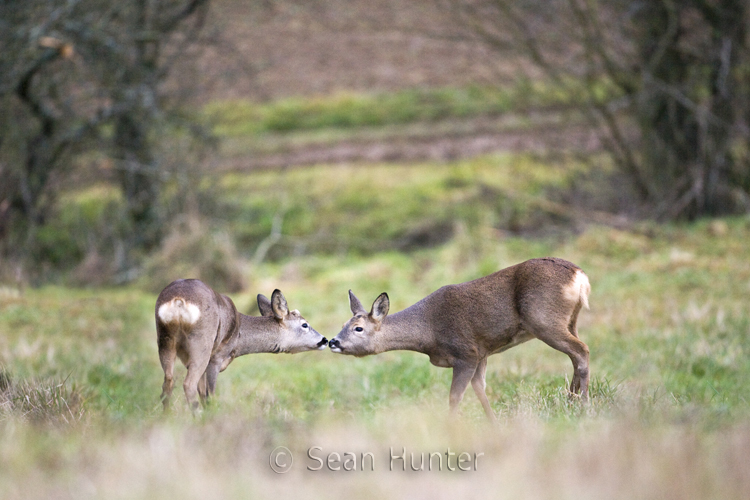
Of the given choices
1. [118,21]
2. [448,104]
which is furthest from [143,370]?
[448,104]

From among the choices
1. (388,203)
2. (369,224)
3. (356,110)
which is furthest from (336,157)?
(369,224)

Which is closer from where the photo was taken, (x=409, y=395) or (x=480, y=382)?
(x=480, y=382)

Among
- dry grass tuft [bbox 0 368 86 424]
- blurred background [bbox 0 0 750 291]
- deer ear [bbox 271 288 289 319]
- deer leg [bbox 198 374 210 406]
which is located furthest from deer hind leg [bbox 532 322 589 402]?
blurred background [bbox 0 0 750 291]

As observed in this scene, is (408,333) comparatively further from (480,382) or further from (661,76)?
(661,76)

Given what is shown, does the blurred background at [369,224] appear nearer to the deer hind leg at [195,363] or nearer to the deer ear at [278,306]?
the deer hind leg at [195,363]

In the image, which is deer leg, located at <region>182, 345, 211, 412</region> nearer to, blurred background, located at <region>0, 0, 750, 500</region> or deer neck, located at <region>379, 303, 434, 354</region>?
blurred background, located at <region>0, 0, 750, 500</region>

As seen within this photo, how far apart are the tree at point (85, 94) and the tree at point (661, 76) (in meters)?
6.01

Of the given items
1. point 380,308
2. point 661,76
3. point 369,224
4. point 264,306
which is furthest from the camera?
point 369,224

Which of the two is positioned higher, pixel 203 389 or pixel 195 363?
pixel 195 363

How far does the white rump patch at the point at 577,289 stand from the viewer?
17.5 feet

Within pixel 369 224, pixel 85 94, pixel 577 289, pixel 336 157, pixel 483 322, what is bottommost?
pixel 336 157

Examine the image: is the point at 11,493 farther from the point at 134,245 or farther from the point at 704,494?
the point at 134,245

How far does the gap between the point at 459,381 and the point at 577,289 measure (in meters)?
1.01

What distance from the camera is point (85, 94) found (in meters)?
15.0
